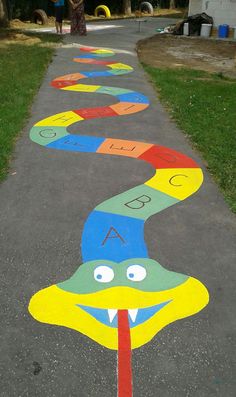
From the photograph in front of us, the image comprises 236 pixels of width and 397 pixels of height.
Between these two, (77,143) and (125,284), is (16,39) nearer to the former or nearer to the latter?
(77,143)

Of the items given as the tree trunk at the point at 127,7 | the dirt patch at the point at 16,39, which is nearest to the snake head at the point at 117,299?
the dirt patch at the point at 16,39

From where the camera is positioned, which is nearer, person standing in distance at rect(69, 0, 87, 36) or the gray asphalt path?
the gray asphalt path

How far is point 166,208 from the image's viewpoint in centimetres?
503

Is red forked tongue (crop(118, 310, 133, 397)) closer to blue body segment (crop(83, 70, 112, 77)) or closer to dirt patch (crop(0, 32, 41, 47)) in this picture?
blue body segment (crop(83, 70, 112, 77))

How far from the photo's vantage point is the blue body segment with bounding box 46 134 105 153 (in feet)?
22.2

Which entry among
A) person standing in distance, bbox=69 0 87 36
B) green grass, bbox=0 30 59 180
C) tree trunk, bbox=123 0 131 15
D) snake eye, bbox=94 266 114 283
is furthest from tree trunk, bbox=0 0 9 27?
snake eye, bbox=94 266 114 283

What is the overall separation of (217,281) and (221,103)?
20.7 feet

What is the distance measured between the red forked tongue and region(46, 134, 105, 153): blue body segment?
3.76m

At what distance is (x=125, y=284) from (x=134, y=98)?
6.75 m

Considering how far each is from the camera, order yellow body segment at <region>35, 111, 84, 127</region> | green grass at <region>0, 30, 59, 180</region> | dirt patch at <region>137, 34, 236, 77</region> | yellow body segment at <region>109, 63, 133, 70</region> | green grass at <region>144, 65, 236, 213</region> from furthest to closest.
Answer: dirt patch at <region>137, 34, 236, 77</region>
yellow body segment at <region>109, 63, 133, 70</region>
yellow body segment at <region>35, 111, 84, 127</region>
green grass at <region>0, 30, 59, 180</region>
green grass at <region>144, 65, 236, 213</region>

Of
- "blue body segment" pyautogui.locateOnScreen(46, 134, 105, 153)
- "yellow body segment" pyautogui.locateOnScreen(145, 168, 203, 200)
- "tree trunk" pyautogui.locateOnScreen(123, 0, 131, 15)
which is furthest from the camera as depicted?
"tree trunk" pyautogui.locateOnScreen(123, 0, 131, 15)

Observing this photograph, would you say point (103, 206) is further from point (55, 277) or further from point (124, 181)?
point (55, 277)

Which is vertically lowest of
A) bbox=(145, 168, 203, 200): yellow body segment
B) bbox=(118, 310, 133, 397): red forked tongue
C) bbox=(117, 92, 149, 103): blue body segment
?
bbox=(118, 310, 133, 397): red forked tongue

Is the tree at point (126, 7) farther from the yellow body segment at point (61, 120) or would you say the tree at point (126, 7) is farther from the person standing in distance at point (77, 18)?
the yellow body segment at point (61, 120)
